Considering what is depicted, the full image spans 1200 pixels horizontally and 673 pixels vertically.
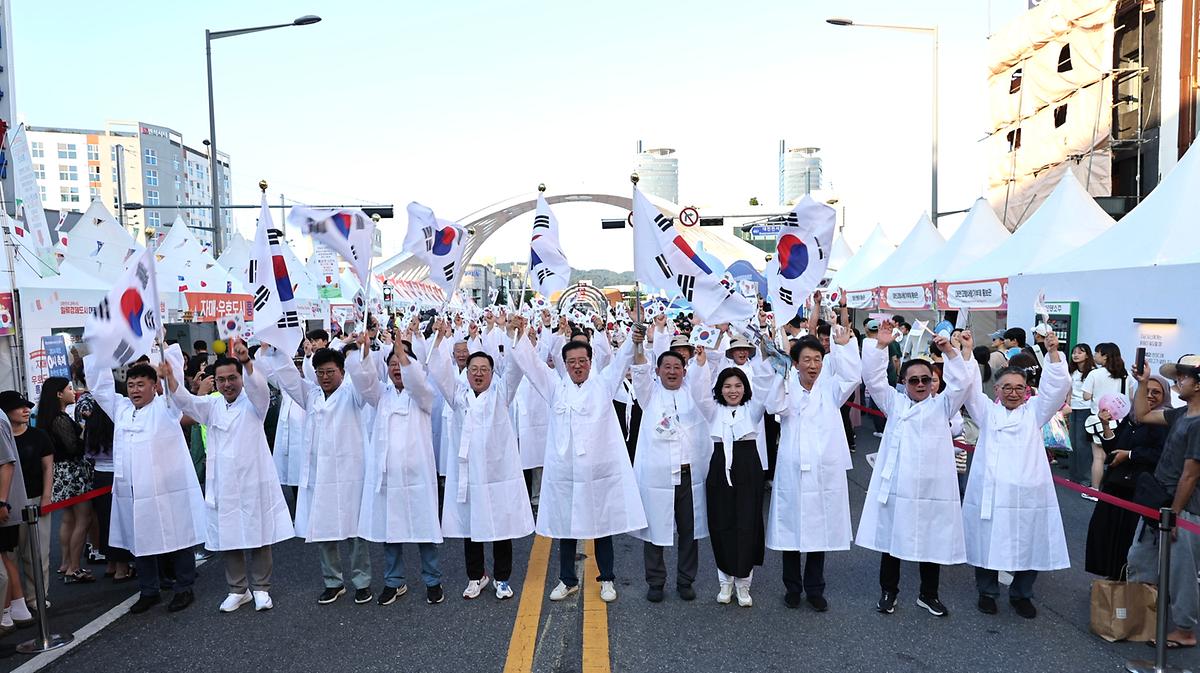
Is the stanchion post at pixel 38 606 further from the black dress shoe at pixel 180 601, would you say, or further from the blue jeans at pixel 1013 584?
the blue jeans at pixel 1013 584

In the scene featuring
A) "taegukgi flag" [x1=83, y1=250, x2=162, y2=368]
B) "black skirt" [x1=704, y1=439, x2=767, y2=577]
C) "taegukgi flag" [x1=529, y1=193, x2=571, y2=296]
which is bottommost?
"black skirt" [x1=704, y1=439, x2=767, y2=577]

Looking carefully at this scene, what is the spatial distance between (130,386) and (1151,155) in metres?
21.0

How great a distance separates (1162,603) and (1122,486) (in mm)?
939

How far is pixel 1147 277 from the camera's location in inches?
341

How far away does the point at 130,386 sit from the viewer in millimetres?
4812

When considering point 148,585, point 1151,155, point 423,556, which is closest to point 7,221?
point 148,585

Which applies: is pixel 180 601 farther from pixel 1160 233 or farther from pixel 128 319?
pixel 1160 233

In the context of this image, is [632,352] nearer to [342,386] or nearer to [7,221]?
[342,386]

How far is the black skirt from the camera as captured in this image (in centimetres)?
459

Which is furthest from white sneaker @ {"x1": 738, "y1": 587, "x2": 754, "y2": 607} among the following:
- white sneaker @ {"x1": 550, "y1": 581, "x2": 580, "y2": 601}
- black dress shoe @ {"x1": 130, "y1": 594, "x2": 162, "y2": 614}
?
black dress shoe @ {"x1": 130, "y1": 594, "x2": 162, "y2": 614}

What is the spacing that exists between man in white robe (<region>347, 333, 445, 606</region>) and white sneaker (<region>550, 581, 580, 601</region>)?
705 millimetres

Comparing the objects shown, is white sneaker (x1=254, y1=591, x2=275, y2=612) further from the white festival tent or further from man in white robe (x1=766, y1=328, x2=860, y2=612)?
the white festival tent

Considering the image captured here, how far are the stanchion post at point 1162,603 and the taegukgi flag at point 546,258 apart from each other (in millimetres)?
4740

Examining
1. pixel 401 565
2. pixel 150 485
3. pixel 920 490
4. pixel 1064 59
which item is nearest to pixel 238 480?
pixel 150 485
